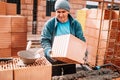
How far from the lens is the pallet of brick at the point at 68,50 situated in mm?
1214

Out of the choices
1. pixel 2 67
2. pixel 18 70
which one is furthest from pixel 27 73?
pixel 2 67

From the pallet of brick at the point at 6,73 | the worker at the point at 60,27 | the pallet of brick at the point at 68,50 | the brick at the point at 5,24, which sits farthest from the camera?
the brick at the point at 5,24

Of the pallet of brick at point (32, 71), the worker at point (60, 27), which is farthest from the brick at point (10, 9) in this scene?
the pallet of brick at point (32, 71)

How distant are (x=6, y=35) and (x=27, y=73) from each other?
1.88 m

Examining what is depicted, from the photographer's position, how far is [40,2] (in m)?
5.29

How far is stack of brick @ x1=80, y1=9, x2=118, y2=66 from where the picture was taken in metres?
3.35

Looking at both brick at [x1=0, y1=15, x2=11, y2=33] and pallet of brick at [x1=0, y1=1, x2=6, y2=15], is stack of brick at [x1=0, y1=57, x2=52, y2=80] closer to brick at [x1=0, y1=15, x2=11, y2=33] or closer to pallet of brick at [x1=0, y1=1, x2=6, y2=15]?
brick at [x1=0, y1=15, x2=11, y2=33]

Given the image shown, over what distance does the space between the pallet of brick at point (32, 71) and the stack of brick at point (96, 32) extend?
7.39 feet

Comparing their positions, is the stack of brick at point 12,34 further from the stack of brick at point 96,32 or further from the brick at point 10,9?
the stack of brick at point 96,32

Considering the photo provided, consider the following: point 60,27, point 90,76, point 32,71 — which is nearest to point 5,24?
point 60,27

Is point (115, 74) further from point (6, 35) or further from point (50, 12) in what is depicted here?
point (50, 12)

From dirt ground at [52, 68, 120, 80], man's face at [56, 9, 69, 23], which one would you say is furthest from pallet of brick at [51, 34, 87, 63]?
man's face at [56, 9, 69, 23]

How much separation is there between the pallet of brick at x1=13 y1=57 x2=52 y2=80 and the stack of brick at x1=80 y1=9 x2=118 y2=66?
2.25 m

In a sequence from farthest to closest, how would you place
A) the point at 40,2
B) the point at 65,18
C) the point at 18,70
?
the point at 40,2 → the point at 65,18 → the point at 18,70
